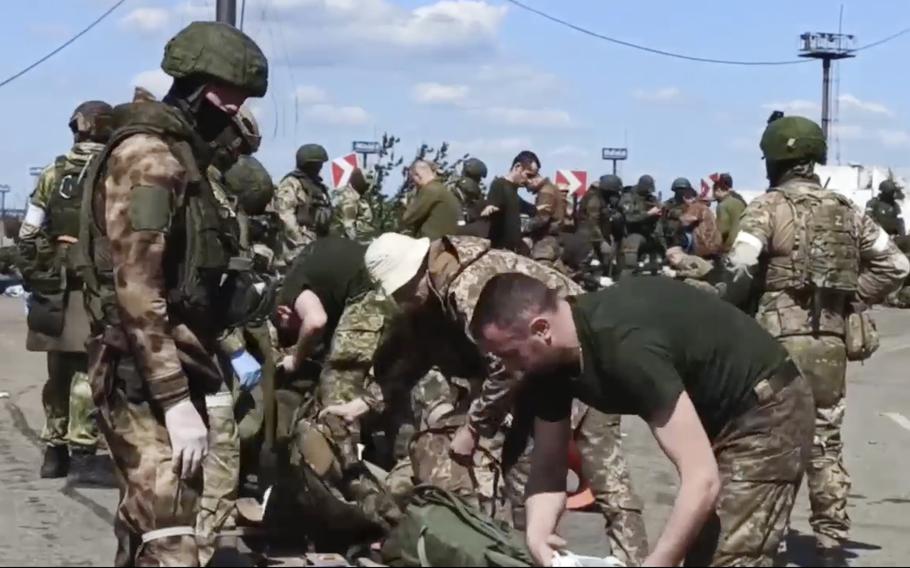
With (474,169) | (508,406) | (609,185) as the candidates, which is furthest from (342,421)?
(609,185)

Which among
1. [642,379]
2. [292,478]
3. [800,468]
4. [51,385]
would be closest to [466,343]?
[292,478]

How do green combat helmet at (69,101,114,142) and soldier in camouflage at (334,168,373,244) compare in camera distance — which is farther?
soldier in camouflage at (334,168,373,244)

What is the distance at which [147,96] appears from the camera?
18.4 ft

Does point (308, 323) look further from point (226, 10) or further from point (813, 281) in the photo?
point (226, 10)

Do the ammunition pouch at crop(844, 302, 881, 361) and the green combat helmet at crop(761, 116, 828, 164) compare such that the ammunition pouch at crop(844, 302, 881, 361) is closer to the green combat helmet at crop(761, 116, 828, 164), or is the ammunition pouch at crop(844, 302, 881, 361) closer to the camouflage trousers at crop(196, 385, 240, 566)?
the green combat helmet at crop(761, 116, 828, 164)

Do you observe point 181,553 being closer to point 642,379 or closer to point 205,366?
point 205,366

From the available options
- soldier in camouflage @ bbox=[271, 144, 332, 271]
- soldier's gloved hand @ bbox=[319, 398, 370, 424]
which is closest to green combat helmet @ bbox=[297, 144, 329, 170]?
soldier in camouflage @ bbox=[271, 144, 332, 271]

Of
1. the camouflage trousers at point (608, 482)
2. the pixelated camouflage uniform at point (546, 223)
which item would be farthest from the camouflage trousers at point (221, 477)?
the pixelated camouflage uniform at point (546, 223)

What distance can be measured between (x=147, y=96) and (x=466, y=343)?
2230 mm

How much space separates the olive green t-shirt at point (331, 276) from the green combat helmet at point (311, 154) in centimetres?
609

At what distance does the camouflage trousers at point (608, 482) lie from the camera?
277 inches

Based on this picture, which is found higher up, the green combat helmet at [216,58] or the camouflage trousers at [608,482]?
the green combat helmet at [216,58]

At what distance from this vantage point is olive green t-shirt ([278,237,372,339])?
878 centimetres

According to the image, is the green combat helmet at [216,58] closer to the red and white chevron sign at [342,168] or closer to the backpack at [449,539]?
the backpack at [449,539]
